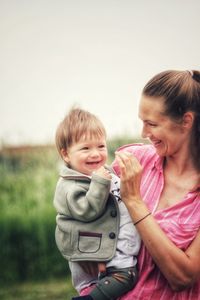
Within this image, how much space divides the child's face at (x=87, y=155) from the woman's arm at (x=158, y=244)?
0.26 metres

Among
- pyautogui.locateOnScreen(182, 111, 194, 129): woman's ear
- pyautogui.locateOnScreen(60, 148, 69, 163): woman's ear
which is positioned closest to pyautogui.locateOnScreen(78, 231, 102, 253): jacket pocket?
pyautogui.locateOnScreen(60, 148, 69, 163): woman's ear

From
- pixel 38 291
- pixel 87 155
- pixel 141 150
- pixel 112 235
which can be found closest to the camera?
pixel 112 235

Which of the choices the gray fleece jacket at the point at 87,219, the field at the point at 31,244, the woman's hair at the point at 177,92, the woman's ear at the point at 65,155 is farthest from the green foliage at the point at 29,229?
the woman's hair at the point at 177,92

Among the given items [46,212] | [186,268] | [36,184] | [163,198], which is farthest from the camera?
[36,184]

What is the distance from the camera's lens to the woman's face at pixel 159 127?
9.33 feet

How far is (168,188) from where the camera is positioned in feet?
9.57

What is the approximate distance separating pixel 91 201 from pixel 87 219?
4.2 inches

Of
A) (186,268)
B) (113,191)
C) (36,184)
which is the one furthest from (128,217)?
(36,184)

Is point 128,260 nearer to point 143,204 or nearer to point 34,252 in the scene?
point 143,204

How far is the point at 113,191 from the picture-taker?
3.02m

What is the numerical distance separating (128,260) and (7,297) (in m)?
5.23

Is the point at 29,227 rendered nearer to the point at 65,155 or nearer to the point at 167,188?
the point at 65,155

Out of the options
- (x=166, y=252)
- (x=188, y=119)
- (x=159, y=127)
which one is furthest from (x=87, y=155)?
(x=166, y=252)

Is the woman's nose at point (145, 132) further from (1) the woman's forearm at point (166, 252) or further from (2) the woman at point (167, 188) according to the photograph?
(1) the woman's forearm at point (166, 252)
